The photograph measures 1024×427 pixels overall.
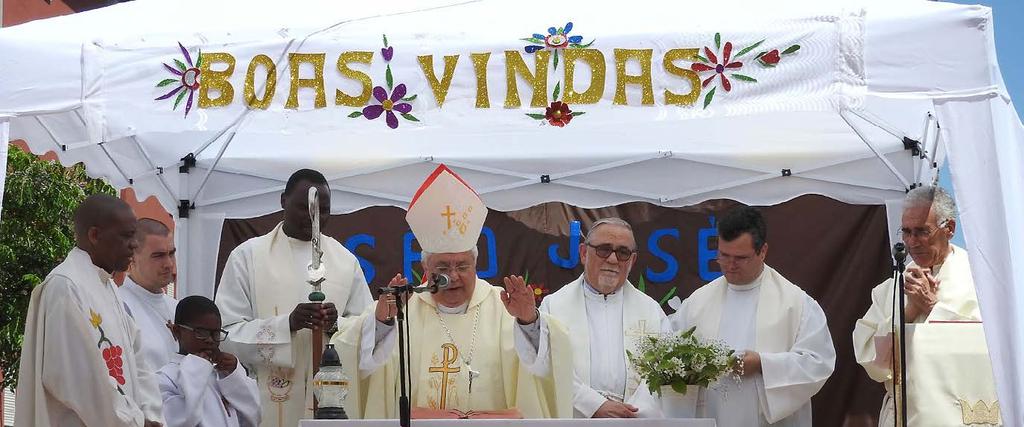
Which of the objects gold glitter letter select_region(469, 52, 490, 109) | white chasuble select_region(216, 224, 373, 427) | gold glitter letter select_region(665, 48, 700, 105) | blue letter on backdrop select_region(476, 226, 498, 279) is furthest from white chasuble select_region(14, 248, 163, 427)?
blue letter on backdrop select_region(476, 226, 498, 279)

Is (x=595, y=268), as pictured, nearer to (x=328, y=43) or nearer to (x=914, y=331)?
(x=914, y=331)

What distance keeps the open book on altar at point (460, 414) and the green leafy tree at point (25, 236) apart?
17.3ft

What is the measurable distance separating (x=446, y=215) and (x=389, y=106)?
0.87 m

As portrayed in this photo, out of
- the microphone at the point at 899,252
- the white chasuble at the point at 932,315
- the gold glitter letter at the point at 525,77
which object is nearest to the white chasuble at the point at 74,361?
the gold glitter letter at the point at 525,77

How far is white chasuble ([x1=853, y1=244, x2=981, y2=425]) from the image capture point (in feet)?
25.4

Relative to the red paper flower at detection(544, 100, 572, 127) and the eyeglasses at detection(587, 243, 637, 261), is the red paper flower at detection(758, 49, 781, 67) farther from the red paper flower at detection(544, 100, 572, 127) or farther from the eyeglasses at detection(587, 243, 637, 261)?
the eyeglasses at detection(587, 243, 637, 261)

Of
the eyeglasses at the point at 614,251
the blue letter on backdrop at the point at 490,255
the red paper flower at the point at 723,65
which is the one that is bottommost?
the eyeglasses at the point at 614,251

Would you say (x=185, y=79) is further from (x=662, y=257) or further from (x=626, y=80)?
(x=662, y=257)

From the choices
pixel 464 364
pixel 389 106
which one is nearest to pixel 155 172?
pixel 464 364

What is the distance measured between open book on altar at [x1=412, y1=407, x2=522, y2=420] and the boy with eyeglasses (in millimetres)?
1012

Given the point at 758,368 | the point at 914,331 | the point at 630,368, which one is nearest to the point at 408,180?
the point at 630,368

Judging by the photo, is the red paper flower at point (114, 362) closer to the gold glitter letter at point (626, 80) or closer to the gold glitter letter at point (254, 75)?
the gold glitter letter at point (254, 75)

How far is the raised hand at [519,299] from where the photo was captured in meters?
6.98

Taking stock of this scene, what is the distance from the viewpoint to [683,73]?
21.7ft
